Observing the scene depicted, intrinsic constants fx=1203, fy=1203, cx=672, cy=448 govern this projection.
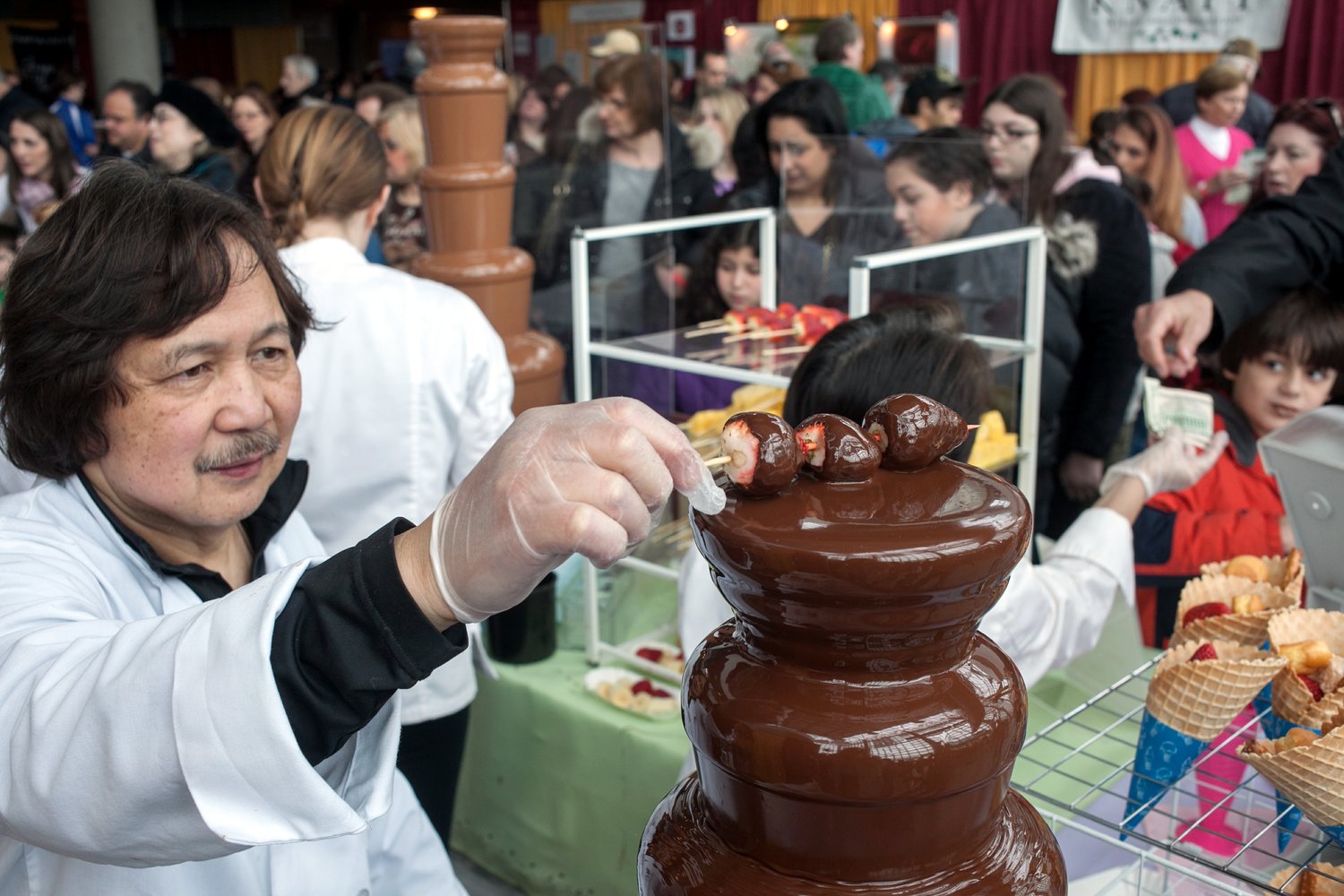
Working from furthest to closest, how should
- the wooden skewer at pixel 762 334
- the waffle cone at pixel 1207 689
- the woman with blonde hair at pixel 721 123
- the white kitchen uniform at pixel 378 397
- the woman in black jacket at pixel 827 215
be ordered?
1. the woman with blonde hair at pixel 721 123
2. the woman in black jacket at pixel 827 215
3. the wooden skewer at pixel 762 334
4. the white kitchen uniform at pixel 378 397
5. the waffle cone at pixel 1207 689

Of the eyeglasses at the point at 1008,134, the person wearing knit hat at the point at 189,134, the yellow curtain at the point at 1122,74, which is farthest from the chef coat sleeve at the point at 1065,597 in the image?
the yellow curtain at the point at 1122,74

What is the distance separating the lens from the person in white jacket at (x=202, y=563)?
0.78 metres

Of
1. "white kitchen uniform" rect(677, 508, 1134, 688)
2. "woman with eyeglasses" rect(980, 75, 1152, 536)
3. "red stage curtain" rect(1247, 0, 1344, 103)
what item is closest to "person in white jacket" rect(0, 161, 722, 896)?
"white kitchen uniform" rect(677, 508, 1134, 688)

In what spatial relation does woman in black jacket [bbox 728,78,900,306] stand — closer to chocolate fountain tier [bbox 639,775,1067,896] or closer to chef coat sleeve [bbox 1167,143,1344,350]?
chef coat sleeve [bbox 1167,143,1344,350]

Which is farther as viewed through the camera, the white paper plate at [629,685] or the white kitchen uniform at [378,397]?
the white paper plate at [629,685]

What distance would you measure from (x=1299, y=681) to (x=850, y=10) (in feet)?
39.3

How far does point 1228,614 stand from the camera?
128cm

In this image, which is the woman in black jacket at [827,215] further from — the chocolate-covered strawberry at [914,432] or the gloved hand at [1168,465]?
the chocolate-covered strawberry at [914,432]

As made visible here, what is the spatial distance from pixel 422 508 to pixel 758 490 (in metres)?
1.72

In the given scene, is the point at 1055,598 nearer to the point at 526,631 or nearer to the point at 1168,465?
the point at 1168,465

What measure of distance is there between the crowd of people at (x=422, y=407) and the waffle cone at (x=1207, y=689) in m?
0.41

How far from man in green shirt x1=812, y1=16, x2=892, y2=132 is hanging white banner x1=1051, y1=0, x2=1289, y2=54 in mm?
4485

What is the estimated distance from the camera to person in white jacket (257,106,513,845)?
7.47 feet

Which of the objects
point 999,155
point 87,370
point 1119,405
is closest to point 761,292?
point 999,155
